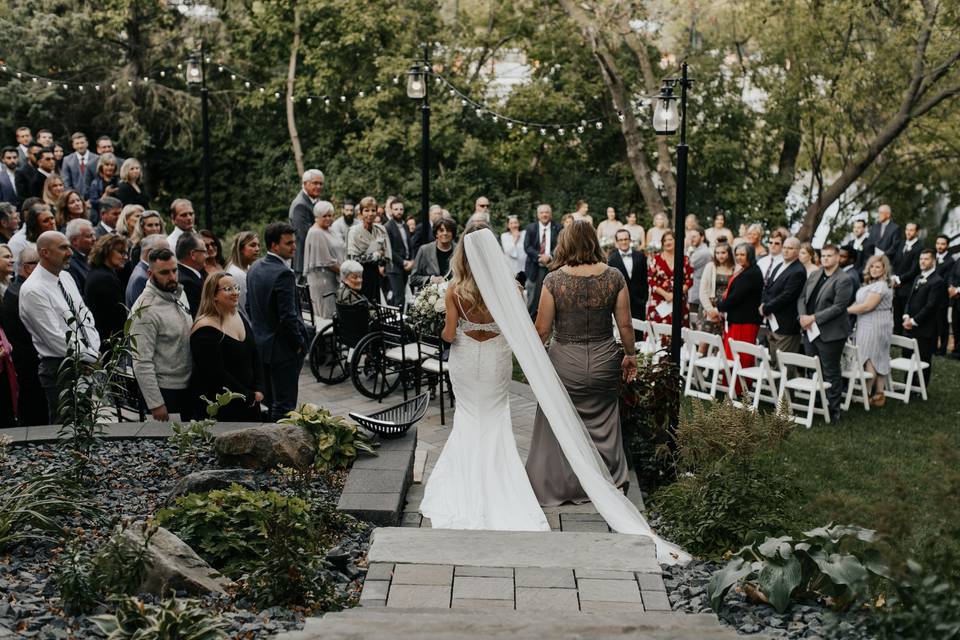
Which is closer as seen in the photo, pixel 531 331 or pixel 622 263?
pixel 531 331

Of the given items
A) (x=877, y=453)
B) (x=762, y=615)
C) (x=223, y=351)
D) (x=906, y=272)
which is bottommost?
(x=877, y=453)

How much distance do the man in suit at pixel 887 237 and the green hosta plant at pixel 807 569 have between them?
38.5ft

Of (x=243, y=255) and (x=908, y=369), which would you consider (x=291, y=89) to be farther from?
(x=908, y=369)

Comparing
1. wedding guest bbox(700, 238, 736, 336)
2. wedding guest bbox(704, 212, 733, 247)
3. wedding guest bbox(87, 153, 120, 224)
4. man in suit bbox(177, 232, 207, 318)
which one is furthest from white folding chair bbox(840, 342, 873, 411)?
wedding guest bbox(87, 153, 120, 224)

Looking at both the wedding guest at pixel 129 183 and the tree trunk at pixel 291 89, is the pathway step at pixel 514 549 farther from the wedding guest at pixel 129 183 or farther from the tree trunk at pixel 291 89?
the tree trunk at pixel 291 89

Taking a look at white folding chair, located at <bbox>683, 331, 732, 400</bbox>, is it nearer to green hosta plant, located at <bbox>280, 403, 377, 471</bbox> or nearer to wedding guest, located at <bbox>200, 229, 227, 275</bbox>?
green hosta plant, located at <bbox>280, 403, 377, 471</bbox>

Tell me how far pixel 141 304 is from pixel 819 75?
16.0 meters

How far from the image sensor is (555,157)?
72.8 feet

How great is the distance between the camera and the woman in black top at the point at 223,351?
22.6 feet

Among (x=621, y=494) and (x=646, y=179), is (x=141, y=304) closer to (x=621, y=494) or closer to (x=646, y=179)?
(x=621, y=494)

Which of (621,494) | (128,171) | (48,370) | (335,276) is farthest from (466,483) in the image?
(128,171)

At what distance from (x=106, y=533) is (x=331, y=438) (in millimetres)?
1701

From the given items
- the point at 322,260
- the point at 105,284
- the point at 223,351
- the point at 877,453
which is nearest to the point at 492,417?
the point at 223,351

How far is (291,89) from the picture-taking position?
22188mm
